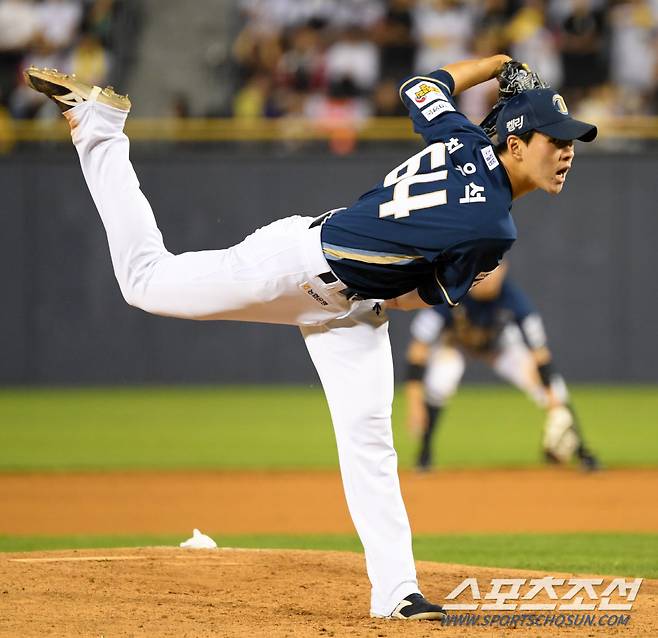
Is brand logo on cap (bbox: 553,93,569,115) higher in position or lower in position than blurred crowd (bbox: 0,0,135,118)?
lower

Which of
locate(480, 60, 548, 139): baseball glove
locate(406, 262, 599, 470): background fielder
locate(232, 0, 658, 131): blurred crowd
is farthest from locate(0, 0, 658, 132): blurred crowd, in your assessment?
locate(480, 60, 548, 139): baseball glove

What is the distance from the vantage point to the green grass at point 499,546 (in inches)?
247

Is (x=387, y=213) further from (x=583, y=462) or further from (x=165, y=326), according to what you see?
(x=165, y=326)

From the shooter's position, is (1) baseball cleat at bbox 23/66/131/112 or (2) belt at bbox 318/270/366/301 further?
(1) baseball cleat at bbox 23/66/131/112

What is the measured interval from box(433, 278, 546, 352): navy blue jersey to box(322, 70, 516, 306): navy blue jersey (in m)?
5.01

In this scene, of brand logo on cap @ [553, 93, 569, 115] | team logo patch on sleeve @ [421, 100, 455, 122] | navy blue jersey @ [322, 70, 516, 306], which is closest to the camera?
navy blue jersey @ [322, 70, 516, 306]

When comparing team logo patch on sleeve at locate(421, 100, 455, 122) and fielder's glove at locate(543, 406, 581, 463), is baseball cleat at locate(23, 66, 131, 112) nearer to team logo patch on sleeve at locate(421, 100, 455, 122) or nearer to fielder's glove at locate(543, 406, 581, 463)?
team logo patch on sleeve at locate(421, 100, 455, 122)

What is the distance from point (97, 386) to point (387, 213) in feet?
40.1

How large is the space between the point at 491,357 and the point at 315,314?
5.48 metres

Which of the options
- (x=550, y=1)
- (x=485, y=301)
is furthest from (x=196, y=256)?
(x=550, y=1)

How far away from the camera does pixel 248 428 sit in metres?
12.7

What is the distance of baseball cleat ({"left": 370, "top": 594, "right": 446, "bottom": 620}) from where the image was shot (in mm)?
4434

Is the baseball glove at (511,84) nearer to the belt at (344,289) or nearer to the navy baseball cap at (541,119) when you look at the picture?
the navy baseball cap at (541,119)

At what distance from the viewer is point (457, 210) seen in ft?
13.6
